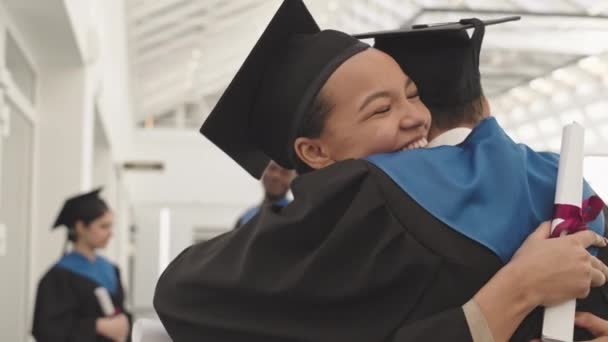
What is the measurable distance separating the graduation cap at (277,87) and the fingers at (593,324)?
0.56 meters

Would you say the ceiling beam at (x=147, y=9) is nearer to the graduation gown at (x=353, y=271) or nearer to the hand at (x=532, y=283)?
the graduation gown at (x=353, y=271)

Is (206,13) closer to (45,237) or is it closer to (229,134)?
(45,237)

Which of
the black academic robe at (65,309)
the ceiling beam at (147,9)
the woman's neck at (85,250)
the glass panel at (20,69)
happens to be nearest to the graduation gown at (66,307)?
the black academic robe at (65,309)

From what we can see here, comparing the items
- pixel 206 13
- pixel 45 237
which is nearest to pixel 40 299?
pixel 45 237

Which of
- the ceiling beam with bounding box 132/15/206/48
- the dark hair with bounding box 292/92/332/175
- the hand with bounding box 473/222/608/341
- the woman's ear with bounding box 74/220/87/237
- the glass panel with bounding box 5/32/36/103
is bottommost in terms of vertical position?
the woman's ear with bounding box 74/220/87/237

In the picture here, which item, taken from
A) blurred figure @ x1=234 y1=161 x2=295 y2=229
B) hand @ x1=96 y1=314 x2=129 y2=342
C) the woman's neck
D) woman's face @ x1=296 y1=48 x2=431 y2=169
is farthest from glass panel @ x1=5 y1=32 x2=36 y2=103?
woman's face @ x1=296 y1=48 x2=431 y2=169

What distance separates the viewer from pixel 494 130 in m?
1.42

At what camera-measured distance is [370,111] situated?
4.72 feet

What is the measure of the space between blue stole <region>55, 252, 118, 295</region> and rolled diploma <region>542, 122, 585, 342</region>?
12.7ft

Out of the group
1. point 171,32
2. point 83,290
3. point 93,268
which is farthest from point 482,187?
point 171,32

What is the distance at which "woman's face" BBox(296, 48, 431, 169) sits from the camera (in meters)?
1.44

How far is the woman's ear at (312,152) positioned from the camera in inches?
59.8

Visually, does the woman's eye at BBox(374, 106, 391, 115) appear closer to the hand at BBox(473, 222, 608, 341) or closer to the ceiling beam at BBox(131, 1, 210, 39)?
the hand at BBox(473, 222, 608, 341)

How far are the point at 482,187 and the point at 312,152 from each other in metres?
0.34
